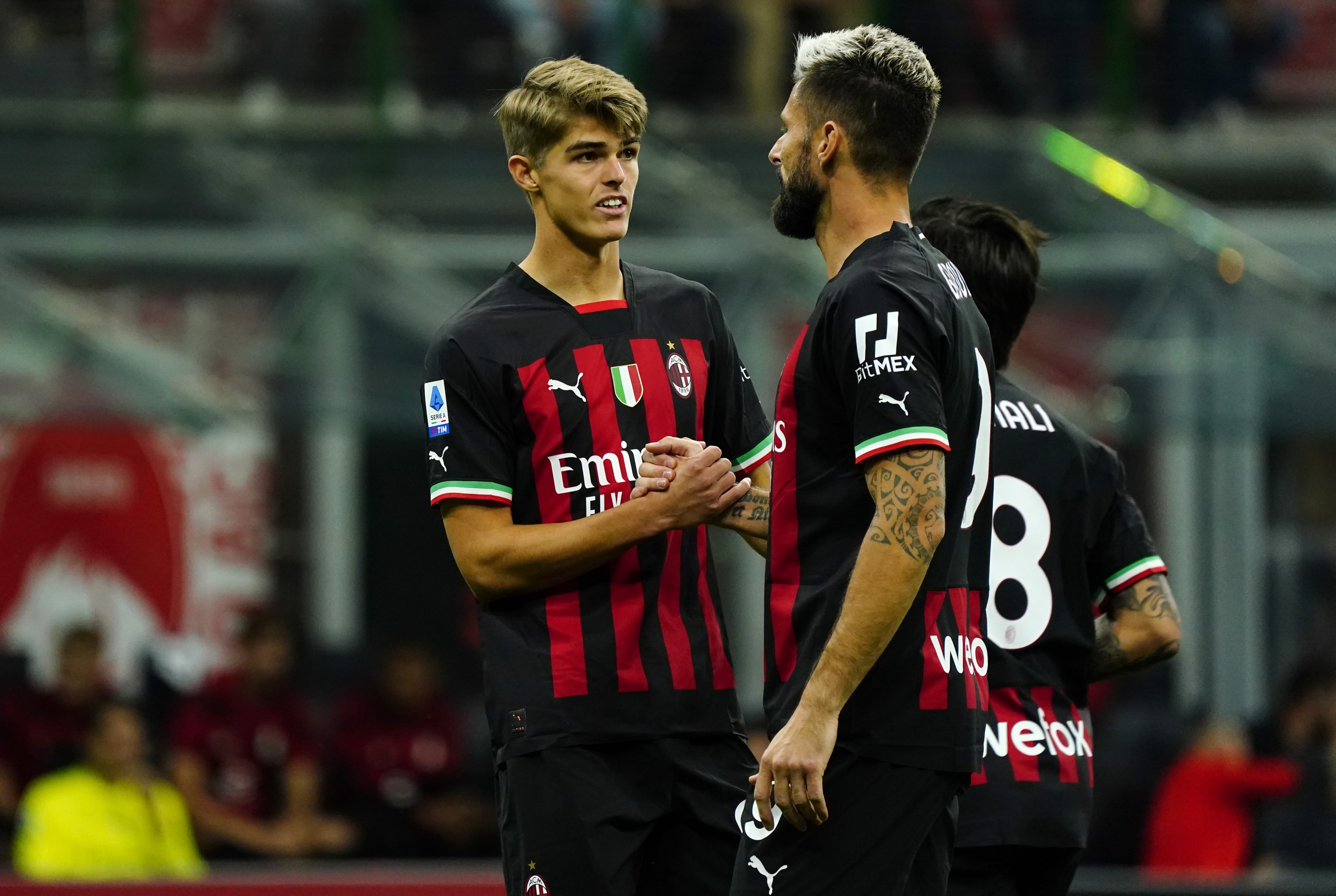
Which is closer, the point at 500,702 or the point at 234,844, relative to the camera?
the point at 500,702

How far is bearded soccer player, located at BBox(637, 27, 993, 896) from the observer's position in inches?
120

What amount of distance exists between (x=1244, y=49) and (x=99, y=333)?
7717 millimetres

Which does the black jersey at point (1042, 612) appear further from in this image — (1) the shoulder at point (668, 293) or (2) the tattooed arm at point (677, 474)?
(1) the shoulder at point (668, 293)

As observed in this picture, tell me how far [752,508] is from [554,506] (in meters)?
0.40

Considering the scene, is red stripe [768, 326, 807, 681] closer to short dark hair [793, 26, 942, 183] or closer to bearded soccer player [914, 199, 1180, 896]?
short dark hair [793, 26, 942, 183]

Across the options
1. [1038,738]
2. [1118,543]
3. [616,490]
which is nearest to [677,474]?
[616,490]

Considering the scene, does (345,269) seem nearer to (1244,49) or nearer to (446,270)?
(446,270)

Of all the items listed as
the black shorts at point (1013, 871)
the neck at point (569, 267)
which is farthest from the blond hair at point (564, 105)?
the black shorts at point (1013, 871)

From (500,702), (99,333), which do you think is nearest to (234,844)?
(99,333)

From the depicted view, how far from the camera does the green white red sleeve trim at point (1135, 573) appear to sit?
4109 mm

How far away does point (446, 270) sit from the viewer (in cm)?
971

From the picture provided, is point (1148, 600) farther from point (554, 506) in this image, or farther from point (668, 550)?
point (554, 506)

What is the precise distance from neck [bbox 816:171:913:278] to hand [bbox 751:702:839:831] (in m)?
0.81

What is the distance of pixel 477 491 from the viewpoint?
3607mm
